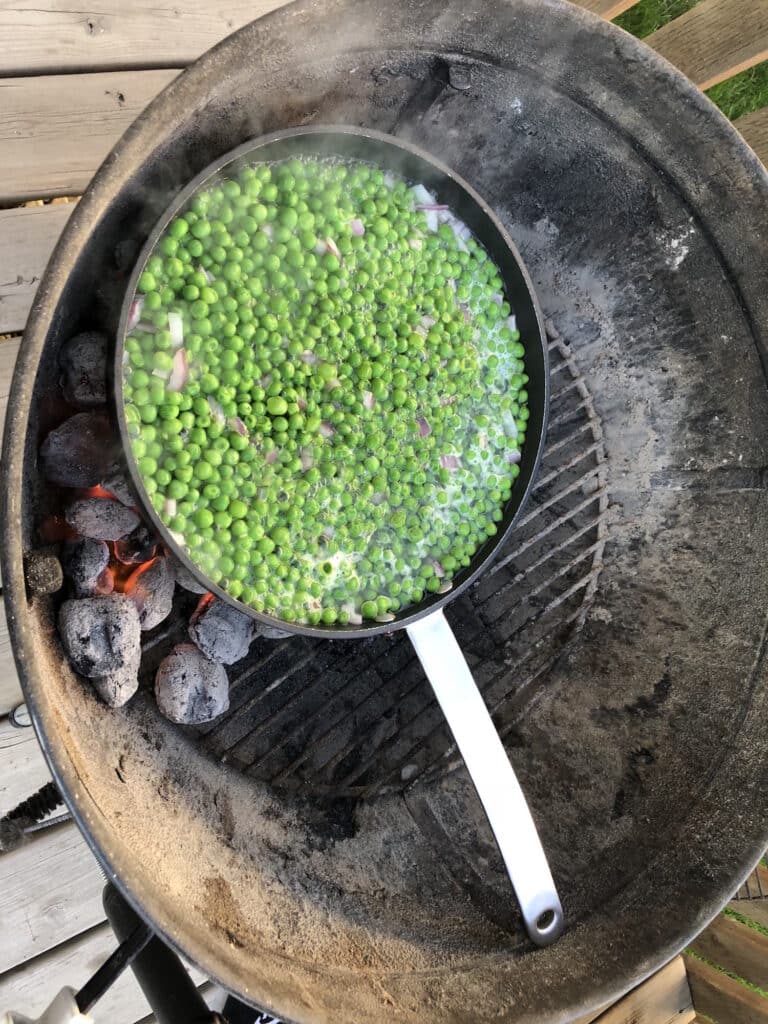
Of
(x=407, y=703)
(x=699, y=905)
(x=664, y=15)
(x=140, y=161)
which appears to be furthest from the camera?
(x=664, y=15)

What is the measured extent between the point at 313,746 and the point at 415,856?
13.5 inches

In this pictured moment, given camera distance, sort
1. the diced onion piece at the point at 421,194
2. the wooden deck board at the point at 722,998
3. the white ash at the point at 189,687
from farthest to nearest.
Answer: the wooden deck board at the point at 722,998, the diced onion piece at the point at 421,194, the white ash at the point at 189,687

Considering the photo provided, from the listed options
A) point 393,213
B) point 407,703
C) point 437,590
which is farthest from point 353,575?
point 393,213

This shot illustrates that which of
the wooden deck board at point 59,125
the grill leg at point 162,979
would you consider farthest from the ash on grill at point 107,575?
the wooden deck board at point 59,125

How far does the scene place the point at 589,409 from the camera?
2070mm

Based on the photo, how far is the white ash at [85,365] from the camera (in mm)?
1506

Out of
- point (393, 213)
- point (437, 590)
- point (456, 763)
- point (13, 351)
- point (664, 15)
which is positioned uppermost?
point (664, 15)

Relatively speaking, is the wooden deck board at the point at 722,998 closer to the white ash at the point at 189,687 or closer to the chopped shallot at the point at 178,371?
the white ash at the point at 189,687

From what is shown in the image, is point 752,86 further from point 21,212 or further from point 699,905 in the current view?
point 699,905

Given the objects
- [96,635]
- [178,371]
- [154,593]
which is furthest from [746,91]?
[96,635]

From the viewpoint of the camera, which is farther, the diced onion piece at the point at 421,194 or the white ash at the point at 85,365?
the diced onion piece at the point at 421,194

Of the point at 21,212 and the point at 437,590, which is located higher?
the point at 21,212

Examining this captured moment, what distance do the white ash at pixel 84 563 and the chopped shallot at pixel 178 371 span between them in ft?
1.11

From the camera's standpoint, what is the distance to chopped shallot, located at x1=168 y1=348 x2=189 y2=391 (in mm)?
1536
